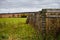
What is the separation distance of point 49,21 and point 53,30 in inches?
18.2

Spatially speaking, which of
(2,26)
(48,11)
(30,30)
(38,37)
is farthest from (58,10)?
(2,26)

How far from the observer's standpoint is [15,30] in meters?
9.40

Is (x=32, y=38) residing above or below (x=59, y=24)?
below

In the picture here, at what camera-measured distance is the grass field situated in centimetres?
845

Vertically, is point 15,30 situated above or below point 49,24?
below

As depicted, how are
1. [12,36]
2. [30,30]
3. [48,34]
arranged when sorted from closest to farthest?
[48,34] < [12,36] < [30,30]

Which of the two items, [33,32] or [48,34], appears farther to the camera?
[33,32]

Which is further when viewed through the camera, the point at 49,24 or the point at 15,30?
the point at 15,30

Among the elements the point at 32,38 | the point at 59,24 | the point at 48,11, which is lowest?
the point at 32,38

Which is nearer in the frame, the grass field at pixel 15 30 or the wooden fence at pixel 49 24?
the wooden fence at pixel 49 24

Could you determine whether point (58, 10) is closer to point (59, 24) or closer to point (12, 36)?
point (59, 24)

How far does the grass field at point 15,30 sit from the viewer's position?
845 centimetres

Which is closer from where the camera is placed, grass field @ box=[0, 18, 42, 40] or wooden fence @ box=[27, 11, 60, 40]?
wooden fence @ box=[27, 11, 60, 40]

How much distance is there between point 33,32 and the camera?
9.07m
